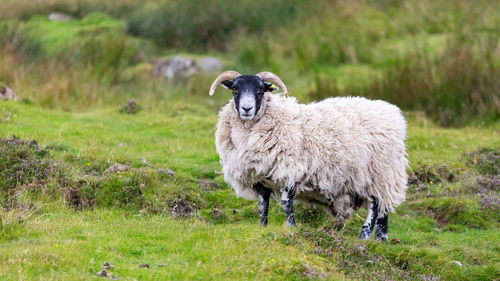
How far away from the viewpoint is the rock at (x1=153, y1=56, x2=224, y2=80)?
2033 cm

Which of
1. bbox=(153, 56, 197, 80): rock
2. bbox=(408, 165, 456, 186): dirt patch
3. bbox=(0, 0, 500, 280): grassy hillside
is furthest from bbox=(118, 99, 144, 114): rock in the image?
bbox=(408, 165, 456, 186): dirt patch

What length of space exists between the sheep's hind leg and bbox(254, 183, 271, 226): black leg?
4.40 ft

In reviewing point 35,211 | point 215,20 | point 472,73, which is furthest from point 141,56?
point 35,211

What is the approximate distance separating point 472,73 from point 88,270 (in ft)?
39.0

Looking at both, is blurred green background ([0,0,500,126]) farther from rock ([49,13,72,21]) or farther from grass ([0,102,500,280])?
grass ([0,102,500,280])

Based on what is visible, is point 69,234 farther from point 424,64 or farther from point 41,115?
point 424,64

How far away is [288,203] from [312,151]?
74cm

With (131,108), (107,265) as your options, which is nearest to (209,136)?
(131,108)

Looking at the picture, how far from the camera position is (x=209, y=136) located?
1314 cm

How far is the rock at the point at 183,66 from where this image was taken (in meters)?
20.3

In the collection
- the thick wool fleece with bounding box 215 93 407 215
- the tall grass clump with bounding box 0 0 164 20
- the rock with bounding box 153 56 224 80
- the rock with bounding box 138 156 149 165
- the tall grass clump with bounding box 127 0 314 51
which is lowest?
the rock with bounding box 138 156 149 165

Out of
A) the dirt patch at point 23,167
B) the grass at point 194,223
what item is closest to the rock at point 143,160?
the grass at point 194,223

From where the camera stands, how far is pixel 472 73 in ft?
50.8

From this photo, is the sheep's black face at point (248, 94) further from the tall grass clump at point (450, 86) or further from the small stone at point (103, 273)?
the tall grass clump at point (450, 86)
